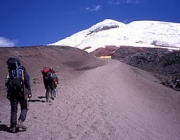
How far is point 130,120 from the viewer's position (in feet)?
24.8

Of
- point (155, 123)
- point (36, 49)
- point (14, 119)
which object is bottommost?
point (155, 123)

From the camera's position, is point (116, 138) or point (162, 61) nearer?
point (116, 138)

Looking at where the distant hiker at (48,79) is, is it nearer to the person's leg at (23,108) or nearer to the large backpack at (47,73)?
the large backpack at (47,73)

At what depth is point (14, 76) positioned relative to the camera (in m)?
5.55

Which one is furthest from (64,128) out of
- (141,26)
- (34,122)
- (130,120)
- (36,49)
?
(141,26)

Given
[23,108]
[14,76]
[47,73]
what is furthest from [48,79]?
[14,76]

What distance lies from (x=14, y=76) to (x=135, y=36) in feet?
313

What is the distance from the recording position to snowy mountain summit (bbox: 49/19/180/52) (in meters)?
86.7

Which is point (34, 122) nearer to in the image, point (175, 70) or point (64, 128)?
point (64, 128)

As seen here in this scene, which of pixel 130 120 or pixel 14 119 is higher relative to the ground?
pixel 14 119

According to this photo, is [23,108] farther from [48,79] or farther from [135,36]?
[135,36]

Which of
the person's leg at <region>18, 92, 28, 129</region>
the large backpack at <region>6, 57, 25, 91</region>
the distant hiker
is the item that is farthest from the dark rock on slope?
the large backpack at <region>6, 57, 25, 91</region>

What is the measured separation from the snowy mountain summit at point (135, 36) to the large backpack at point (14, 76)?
241 ft

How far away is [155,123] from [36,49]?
78.2 ft
